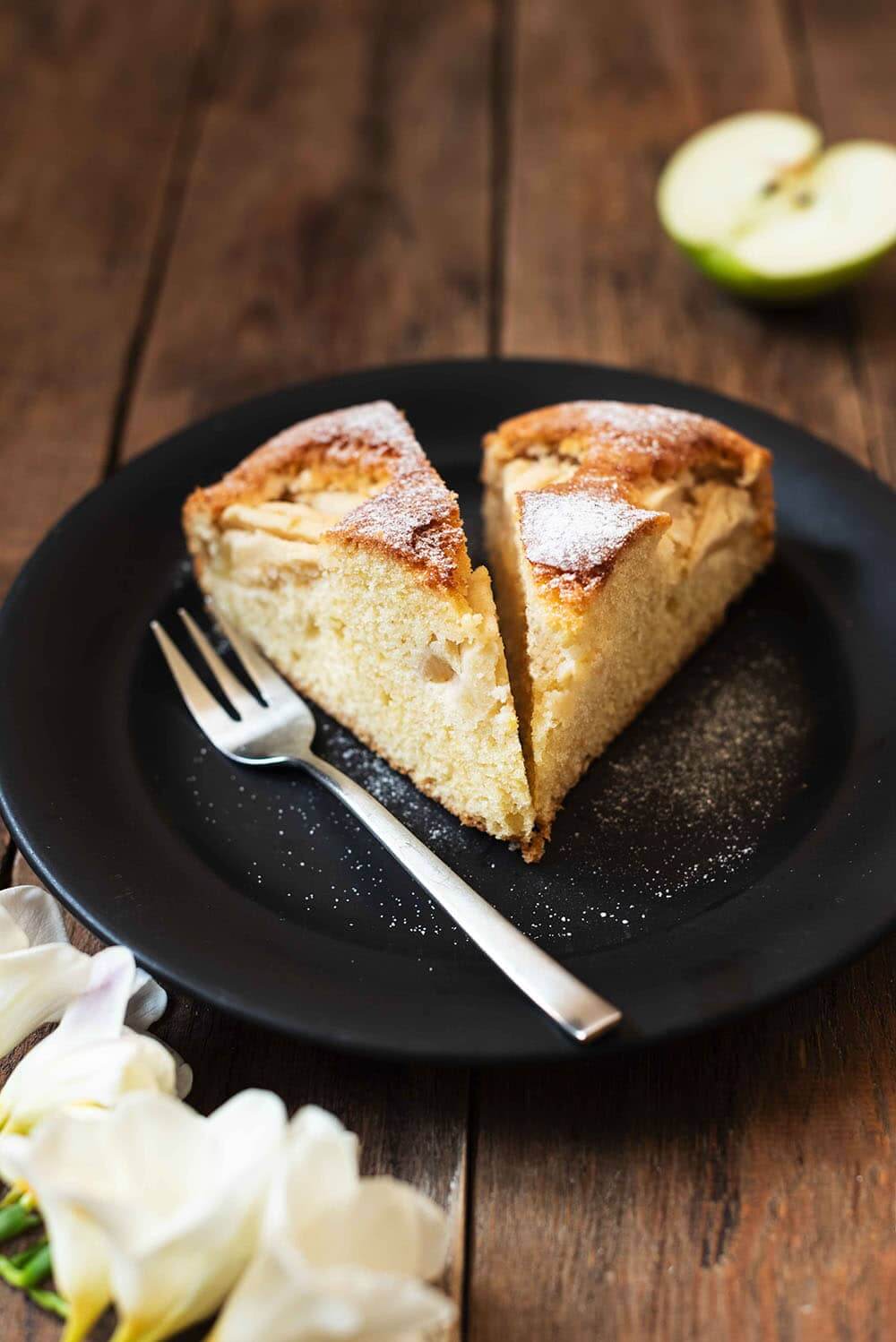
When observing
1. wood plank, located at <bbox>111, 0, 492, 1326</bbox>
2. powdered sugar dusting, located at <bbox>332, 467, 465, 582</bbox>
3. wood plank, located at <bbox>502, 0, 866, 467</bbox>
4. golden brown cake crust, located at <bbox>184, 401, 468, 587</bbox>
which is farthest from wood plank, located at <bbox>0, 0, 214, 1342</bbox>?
wood plank, located at <bbox>502, 0, 866, 467</bbox>

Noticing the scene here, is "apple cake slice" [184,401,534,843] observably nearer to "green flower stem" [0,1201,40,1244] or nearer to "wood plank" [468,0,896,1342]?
"wood plank" [468,0,896,1342]

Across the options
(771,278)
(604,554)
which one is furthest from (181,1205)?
(771,278)

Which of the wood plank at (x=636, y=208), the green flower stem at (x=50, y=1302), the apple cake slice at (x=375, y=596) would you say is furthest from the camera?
the wood plank at (x=636, y=208)

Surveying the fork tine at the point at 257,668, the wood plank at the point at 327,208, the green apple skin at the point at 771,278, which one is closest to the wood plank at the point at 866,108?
the green apple skin at the point at 771,278

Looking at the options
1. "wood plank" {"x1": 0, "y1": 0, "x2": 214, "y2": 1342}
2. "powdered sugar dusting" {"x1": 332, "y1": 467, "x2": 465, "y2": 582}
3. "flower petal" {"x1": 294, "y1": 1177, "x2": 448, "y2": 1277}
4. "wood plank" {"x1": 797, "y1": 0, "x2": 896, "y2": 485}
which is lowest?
"wood plank" {"x1": 797, "y1": 0, "x2": 896, "y2": 485}

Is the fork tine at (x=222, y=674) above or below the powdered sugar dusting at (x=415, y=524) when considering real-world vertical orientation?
below

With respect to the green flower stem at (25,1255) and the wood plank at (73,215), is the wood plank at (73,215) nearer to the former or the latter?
the wood plank at (73,215)
